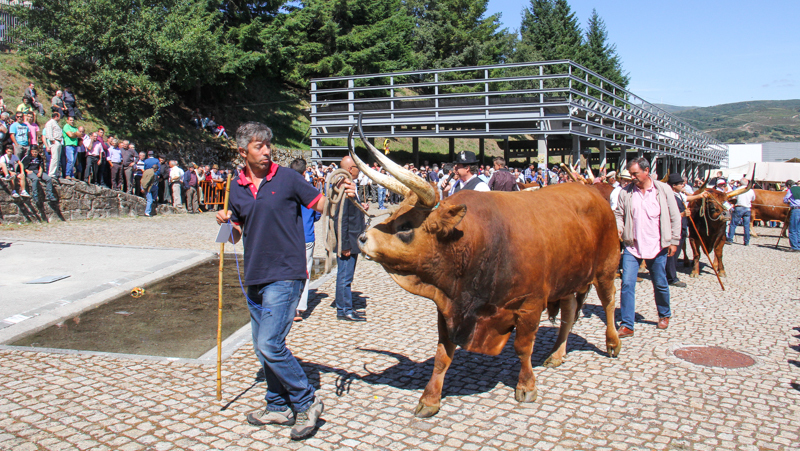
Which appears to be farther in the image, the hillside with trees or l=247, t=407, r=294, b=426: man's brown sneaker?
the hillside with trees

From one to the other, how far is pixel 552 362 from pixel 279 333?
9.67 ft

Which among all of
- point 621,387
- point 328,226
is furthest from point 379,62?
point 621,387

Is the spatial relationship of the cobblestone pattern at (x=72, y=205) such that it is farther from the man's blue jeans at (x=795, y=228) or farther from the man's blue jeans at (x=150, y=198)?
the man's blue jeans at (x=795, y=228)

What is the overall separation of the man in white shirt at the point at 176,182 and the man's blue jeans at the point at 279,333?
17004 mm

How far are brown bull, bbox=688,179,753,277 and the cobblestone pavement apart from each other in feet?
12.6

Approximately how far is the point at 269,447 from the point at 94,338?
11.4ft

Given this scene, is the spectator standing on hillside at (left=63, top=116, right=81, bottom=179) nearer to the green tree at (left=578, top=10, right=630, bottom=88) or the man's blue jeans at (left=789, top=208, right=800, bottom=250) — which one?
the man's blue jeans at (left=789, top=208, right=800, bottom=250)

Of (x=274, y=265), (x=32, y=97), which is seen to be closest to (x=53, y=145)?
(x=32, y=97)

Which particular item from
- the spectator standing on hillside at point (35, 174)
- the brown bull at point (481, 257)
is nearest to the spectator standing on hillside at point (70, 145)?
the spectator standing on hillside at point (35, 174)

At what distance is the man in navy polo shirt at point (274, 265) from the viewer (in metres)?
3.91

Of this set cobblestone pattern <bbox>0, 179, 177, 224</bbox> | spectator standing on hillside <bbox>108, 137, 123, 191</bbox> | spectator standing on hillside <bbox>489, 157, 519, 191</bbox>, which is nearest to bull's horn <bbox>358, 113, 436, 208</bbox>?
spectator standing on hillside <bbox>489, 157, 519, 191</bbox>

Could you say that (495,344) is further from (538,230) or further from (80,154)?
(80,154)

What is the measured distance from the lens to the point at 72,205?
16.0m

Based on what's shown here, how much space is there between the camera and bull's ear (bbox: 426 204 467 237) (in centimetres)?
382
